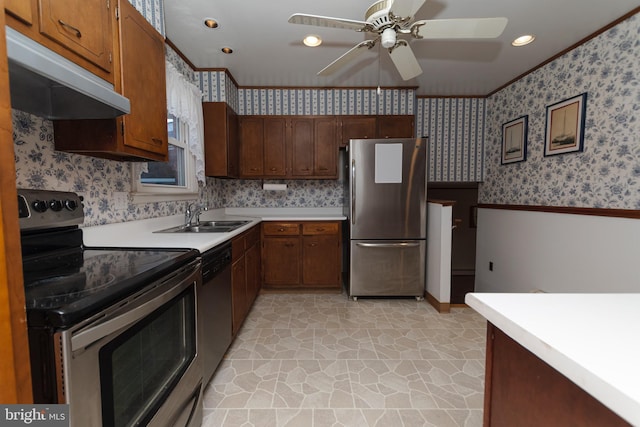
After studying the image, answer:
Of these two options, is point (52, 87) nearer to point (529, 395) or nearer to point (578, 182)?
point (529, 395)

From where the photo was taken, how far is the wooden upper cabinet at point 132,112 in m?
1.24

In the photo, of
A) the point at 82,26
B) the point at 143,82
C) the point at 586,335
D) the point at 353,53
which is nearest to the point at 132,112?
the point at 143,82

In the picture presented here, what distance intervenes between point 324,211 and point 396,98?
5.72ft

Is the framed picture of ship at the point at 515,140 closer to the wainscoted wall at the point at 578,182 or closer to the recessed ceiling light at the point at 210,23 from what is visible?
the wainscoted wall at the point at 578,182

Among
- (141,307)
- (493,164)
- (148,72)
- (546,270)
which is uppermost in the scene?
(148,72)

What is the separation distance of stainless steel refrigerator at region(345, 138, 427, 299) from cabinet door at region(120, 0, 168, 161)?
6.00ft

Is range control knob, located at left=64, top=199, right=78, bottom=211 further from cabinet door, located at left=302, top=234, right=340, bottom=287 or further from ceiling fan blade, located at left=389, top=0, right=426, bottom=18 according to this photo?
cabinet door, located at left=302, top=234, right=340, bottom=287

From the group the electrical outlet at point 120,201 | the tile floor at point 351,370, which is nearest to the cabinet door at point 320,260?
the tile floor at point 351,370

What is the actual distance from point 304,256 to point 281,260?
10.8 inches

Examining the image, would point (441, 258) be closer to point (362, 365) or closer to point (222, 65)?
point (362, 365)

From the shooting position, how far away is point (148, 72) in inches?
56.1

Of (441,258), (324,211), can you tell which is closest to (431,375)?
(441,258)

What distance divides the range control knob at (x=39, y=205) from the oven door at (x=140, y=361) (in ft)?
2.00

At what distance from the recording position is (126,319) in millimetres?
810
